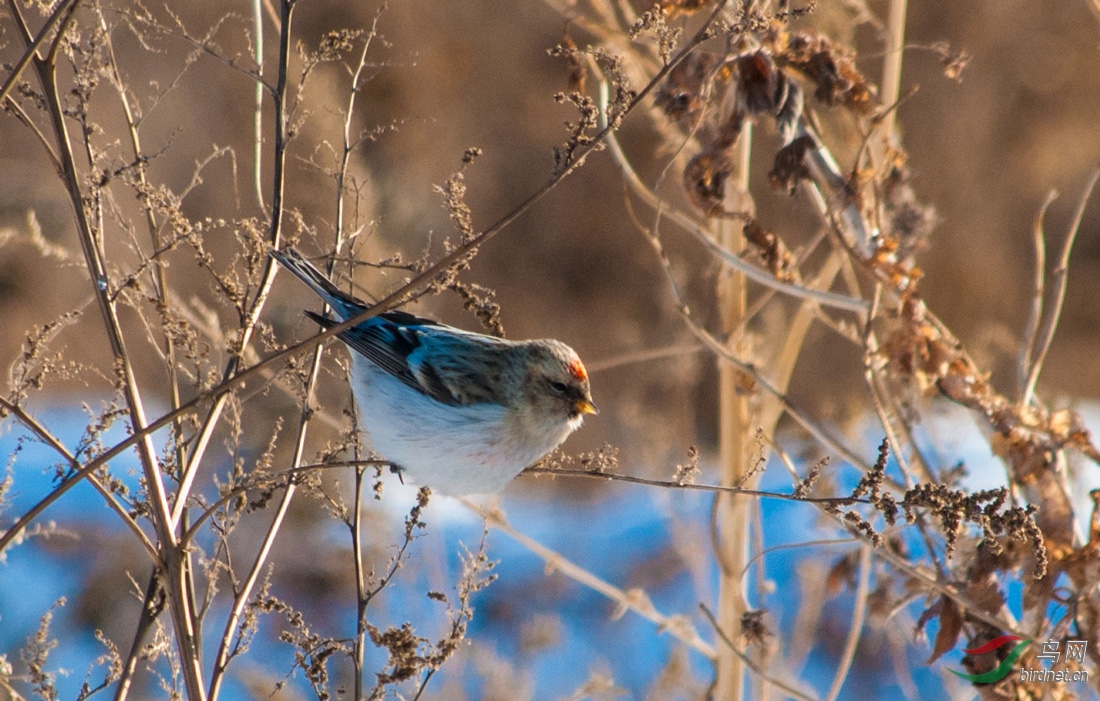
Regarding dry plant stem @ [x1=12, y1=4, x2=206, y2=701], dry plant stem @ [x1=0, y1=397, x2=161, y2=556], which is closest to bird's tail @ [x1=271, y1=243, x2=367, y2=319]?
Result: dry plant stem @ [x1=12, y1=4, x2=206, y2=701]

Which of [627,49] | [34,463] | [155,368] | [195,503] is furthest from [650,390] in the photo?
[195,503]

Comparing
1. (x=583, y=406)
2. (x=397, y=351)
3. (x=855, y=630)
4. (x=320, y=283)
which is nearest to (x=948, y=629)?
(x=855, y=630)

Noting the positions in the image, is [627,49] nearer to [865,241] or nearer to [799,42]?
[799,42]

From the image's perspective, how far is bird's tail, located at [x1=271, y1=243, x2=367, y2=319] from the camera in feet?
7.36

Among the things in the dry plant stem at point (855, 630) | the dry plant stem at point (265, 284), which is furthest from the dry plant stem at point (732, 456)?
the dry plant stem at point (265, 284)

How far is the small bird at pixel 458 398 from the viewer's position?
9.30 ft

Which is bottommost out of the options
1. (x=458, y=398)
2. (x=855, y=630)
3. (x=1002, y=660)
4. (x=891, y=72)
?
(x=1002, y=660)

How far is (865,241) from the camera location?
297 centimetres

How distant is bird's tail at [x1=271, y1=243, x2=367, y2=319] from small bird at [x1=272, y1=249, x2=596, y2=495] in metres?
0.01

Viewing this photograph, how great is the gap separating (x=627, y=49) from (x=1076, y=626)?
208cm

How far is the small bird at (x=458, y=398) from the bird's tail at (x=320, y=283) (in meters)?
0.01

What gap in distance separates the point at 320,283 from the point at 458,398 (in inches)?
26.5

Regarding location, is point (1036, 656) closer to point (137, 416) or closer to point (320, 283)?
point (320, 283)

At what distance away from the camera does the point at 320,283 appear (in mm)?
2518
